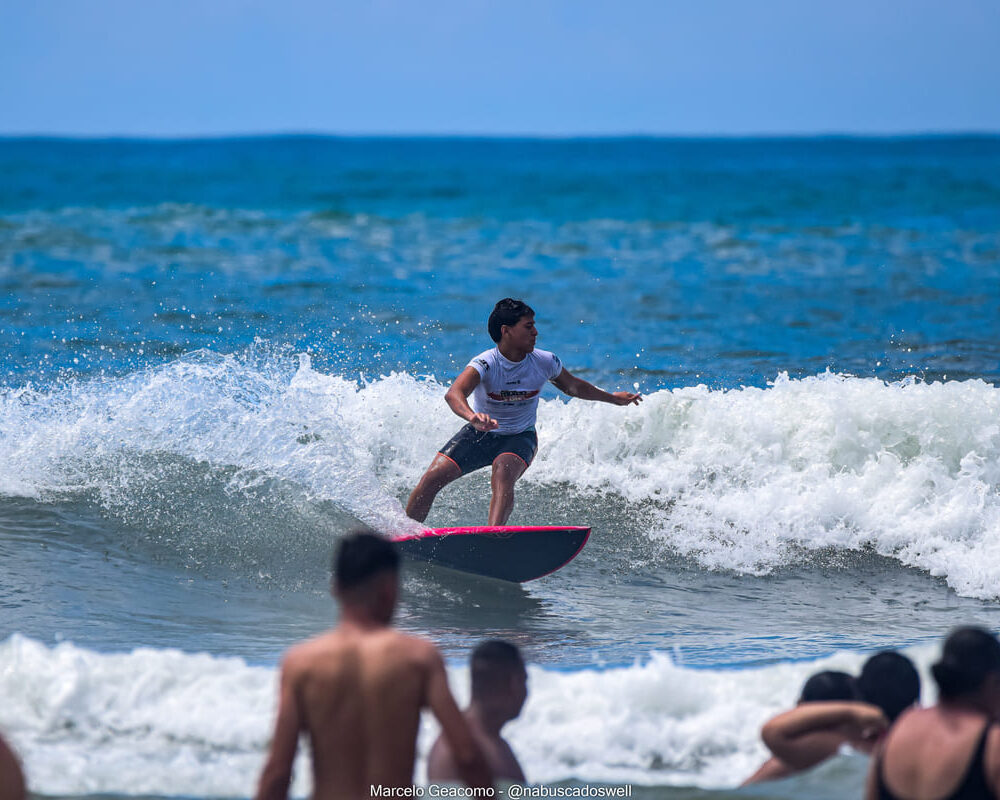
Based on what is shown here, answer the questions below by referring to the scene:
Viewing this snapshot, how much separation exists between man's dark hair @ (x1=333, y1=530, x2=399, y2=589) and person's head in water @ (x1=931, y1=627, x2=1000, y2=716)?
5.33 ft

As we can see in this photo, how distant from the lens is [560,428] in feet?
34.7

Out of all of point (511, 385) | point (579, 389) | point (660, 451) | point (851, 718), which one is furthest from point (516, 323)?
point (851, 718)

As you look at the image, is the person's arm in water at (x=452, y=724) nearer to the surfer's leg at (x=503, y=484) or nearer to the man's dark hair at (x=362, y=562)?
the man's dark hair at (x=362, y=562)

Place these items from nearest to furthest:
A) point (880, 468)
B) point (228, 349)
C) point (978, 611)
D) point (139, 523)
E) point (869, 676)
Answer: point (869, 676) → point (978, 611) → point (139, 523) → point (880, 468) → point (228, 349)

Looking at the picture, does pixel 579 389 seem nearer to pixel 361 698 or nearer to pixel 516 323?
pixel 516 323

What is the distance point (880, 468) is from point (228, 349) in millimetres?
8613

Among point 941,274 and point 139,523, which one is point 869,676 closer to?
point 139,523

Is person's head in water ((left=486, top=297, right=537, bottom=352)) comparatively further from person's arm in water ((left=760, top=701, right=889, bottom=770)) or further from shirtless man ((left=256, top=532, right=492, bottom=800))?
shirtless man ((left=256, top=532, right=492, bottom=800))

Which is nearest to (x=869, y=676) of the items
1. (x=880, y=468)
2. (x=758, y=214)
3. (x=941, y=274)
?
(x=880, y=468)

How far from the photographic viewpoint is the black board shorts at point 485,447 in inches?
294

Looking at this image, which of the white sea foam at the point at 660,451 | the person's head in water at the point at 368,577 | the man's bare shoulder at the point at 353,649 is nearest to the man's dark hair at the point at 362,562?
the person's head in water at the point at 368,577

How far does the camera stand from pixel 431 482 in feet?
24.8

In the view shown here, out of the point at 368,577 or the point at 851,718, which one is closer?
the point at 368,577

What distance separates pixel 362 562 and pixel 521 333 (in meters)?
4.31
